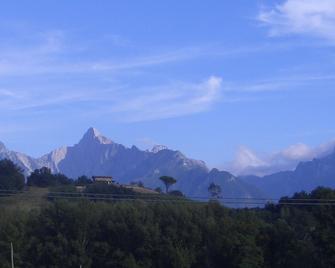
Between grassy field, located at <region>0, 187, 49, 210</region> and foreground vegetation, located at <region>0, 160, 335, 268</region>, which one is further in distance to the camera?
grassy field, located at <region>0, 187, 49, 210</region>

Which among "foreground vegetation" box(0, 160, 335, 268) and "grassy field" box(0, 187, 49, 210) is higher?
"grassy field" box(0, 187, 49, 210)

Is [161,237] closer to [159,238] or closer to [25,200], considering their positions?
[159,238]

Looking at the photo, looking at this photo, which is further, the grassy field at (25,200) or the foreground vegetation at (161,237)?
the grassy field at (25,200)

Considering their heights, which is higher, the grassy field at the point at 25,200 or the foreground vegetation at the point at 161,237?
the grassy field at the point at 25,200

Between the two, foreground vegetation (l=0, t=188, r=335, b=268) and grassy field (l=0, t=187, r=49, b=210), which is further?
grassy field (l=0, t=187, r=49, b=210)

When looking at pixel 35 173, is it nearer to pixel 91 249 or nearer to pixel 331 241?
pixel 91 249

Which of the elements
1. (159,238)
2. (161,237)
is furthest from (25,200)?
(159,238)

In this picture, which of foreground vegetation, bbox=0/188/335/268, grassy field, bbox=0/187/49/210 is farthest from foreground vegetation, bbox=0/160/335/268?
grassy field, bbox=0/187/49/210

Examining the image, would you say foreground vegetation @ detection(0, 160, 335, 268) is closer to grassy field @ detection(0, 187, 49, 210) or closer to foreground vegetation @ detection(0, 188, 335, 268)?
foreground vegetation @ detection(0, 188, 335, 268)

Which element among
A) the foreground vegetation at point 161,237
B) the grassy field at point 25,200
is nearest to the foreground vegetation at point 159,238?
the foreground vegetation at point 161,237

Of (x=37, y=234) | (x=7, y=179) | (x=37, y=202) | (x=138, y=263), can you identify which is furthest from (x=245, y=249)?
(x=7, y=179)

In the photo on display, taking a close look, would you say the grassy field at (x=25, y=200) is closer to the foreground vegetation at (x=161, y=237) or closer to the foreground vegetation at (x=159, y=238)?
the foreground vegetation at (x=161, y=237)

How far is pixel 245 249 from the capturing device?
6619 centimetres

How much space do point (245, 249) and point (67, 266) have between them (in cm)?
1495
